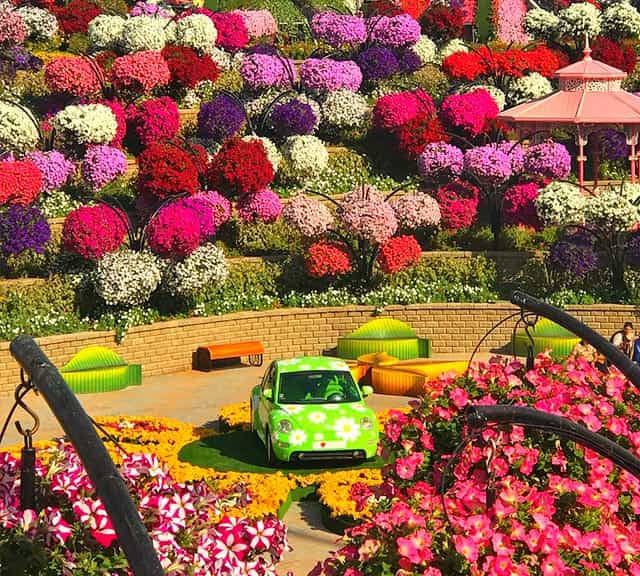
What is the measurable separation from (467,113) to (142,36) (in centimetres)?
855

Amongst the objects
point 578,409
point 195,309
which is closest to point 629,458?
point 578,409

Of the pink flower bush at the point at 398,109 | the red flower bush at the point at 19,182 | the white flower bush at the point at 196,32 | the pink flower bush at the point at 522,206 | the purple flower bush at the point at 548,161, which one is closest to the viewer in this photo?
the red flower bush at the point at 19,182

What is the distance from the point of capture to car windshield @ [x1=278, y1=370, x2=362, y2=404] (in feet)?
73.3

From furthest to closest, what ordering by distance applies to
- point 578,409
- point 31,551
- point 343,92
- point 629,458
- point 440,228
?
point 343,92 → point 440,228 → point 578,409 → point 629,458 → point 31,551

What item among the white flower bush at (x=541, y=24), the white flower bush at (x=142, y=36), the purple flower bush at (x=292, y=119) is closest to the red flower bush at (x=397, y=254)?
the purple flower bush at (x=292, y=119)

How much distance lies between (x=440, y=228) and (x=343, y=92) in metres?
6.32

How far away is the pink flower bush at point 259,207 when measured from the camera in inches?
1328

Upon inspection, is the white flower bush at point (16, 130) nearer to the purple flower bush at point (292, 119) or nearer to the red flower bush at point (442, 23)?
the purple flower bush at point (292, 119)

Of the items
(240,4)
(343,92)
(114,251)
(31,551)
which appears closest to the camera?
(31,551)

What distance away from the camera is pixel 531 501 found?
1169 cm

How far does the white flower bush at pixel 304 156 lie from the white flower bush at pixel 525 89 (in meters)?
7.81

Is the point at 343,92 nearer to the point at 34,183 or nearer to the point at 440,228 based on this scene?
the point at 440,228

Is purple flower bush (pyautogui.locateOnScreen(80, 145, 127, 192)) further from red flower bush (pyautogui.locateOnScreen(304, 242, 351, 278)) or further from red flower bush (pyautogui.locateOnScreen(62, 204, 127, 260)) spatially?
red flower bush (pyautogui.locateOnScreen(304, 242, 351, 278))

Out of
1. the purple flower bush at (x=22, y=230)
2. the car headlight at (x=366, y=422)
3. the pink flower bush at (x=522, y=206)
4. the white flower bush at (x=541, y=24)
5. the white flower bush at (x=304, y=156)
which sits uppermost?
the white flower bush at (x=541, y=24)
